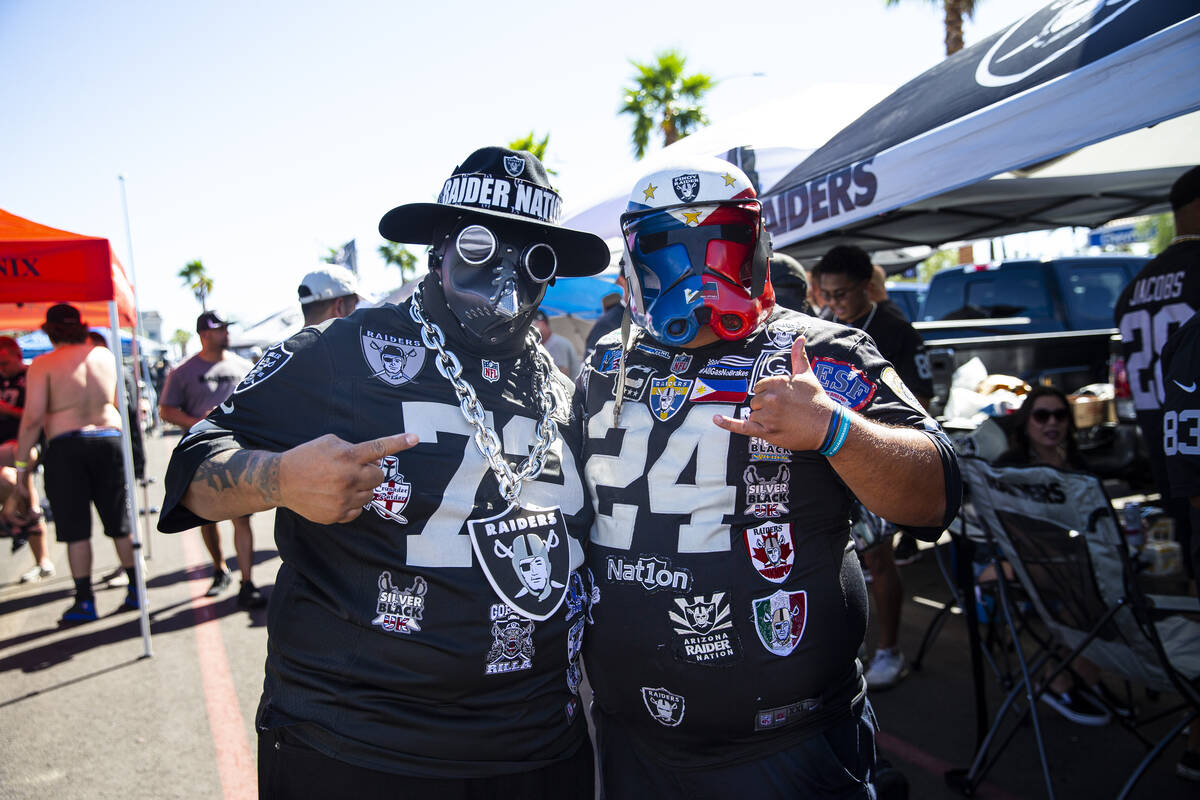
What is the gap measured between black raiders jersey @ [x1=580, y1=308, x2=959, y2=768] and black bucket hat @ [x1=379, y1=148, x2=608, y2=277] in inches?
23.0

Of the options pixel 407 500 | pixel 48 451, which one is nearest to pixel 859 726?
pixel 407 500

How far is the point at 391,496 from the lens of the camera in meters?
1.62

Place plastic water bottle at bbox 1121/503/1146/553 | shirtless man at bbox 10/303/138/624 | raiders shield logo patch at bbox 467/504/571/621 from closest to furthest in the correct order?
raiders shield logo patch at bbox 467/504/571/621 < plastic water bottle at bbox 1121/503/1146/553 < shirtless man at bbox 10/303/138/624

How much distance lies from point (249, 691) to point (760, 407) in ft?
13.2

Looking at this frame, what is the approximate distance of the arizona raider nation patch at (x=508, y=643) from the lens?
1.60 metres

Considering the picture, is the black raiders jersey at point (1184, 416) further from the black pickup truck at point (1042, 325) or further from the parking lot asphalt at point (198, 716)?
the black pickup truck at point (1042, 325)

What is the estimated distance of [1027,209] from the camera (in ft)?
19.6

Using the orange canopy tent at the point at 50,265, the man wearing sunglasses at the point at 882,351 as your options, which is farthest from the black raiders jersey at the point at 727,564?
the orange canopy tent at the point at 50,265

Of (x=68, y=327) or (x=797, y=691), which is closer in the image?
(x=797, y=691)

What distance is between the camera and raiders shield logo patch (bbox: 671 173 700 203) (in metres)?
1.91

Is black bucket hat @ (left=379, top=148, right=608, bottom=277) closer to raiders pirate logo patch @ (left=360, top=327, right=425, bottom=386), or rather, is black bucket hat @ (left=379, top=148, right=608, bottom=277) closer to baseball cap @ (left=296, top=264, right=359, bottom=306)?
raiders pirate logo patch @ (left=360, top=327, right=425, bottom=386)

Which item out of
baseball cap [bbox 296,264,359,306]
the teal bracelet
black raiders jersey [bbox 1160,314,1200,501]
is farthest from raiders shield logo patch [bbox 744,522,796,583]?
baseball cap [bbox 296,264,359,306]

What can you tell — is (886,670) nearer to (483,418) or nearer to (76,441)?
(483,418)

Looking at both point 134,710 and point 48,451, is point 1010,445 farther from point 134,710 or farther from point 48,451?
point 48,451
